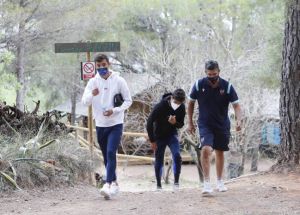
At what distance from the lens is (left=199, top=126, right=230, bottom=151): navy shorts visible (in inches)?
265

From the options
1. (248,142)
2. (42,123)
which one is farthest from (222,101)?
(248,142)

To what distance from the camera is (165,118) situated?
789 cm

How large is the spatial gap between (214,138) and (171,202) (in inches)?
37.7

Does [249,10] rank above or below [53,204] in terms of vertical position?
above

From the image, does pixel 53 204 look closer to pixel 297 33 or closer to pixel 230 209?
pixel 230 209

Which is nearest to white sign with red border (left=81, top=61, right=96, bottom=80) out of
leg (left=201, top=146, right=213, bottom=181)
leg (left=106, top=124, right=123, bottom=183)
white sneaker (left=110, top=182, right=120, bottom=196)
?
leg (left=106, top=124, right=123, bottom=183)

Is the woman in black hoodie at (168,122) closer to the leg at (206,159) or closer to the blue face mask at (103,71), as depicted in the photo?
the leg at (206,159)

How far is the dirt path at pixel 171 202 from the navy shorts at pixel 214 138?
605 mm

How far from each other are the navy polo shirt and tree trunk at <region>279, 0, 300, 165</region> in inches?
71.1

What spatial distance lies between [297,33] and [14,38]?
1229cm

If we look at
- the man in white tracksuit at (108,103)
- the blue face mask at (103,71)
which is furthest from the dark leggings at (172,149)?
the blue face mask at (103,71)

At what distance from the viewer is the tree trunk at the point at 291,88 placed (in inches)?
321

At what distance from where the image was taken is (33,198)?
7.25m

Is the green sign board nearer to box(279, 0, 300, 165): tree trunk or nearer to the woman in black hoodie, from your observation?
the woman in black hoodie
